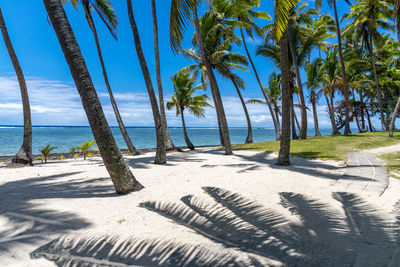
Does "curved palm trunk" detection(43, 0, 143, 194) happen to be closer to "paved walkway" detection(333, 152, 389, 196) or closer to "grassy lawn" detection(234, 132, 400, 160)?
"paved walkway" detection(333, 152, 389, 196)

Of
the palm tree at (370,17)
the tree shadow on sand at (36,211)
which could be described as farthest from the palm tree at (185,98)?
the palm tree at (370,17)

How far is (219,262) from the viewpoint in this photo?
2.18 m

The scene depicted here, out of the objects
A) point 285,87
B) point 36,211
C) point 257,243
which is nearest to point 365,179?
point 285,87

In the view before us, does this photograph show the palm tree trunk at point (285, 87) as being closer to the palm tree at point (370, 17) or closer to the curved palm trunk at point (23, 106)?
the curved palm trunk at point (23, 106)

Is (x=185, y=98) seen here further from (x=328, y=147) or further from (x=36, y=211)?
(x=36, y=211)

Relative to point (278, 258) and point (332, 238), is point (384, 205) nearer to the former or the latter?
point (332, 238)

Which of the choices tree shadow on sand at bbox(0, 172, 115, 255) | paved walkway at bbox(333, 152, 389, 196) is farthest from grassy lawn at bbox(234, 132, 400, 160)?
tree shadow on sand at bbox(0, 172, 115, 255)

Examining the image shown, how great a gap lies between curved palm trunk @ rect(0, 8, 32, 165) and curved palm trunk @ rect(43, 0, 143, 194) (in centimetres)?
680

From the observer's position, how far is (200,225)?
306cm

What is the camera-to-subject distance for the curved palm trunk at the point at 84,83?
3768mm

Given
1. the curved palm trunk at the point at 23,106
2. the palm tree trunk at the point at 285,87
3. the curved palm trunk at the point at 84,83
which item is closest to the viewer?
the curved palm trunk at the point at 84,83

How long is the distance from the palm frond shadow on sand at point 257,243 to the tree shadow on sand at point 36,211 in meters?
0.36

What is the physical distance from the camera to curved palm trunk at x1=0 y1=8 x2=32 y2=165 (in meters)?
8.61

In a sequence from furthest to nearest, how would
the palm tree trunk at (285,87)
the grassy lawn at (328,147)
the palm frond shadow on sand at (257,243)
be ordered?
the grassy lawn at (328,147) < the palm tree trunk at (285,87) < the palm frond shadow on sand at (257,243)
